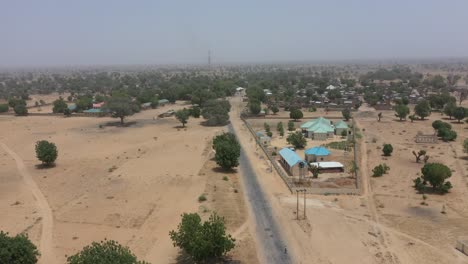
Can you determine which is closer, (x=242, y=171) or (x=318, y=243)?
(x=318, y=243)

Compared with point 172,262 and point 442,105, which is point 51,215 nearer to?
point 172,262

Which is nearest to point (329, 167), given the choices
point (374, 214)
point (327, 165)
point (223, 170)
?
point (327, 165)

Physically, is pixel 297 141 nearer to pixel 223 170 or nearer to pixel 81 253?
pixel 223 170

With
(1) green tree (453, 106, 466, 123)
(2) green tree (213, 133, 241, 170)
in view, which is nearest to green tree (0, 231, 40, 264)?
(2) green tree (213, 133, 241, 170)

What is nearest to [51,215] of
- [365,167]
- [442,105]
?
[365,167]

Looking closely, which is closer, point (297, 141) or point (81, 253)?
point (81, 253)

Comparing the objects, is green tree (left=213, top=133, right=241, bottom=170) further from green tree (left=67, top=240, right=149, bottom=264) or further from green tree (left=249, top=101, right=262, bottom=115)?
green tree (left=249, top=101, right=262, bottom=115)

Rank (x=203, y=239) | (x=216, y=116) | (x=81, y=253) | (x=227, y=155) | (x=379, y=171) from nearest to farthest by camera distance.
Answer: (x=81, y=253)
(x=203, y=239)
(x=379, y=171)
(x=227, y=155)
(x=216, y=116)
